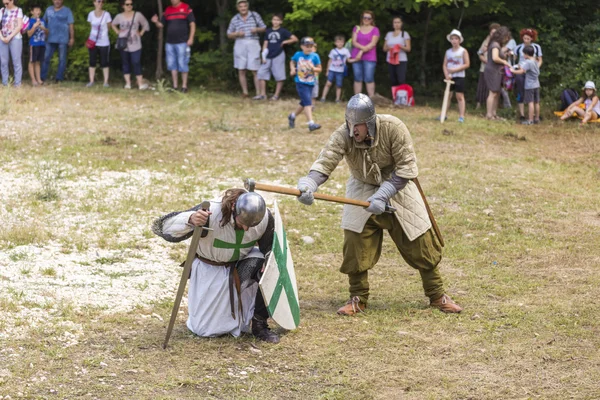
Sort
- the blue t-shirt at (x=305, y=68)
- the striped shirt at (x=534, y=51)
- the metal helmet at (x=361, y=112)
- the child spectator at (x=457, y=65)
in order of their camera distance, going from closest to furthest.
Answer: the metal helmet at (x=361, y=112), the blue t-shirt at (x=305, y=68), the child spectator at (x=457, y=65), the striped shirt at (x=534, y=51)

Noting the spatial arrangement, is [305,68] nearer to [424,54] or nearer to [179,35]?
[179,35]

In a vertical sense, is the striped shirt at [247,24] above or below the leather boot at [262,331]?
above

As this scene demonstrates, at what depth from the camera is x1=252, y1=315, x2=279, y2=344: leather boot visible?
20.7 feet

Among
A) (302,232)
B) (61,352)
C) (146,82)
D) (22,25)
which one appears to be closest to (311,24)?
(146,82)

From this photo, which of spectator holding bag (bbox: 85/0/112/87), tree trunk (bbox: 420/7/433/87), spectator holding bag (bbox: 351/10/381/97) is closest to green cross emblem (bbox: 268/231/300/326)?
spectator holding bag (bbox: 351/10/381/97)

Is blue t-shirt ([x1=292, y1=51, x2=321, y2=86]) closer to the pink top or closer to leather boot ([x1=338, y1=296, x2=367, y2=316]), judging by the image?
the pink top

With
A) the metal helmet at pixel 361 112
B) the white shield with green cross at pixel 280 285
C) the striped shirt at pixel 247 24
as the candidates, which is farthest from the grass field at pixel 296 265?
the striped shirt at pixel 247 24

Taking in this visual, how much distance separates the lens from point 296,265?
8.41 m

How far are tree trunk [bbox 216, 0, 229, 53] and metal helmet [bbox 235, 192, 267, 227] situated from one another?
487 inches

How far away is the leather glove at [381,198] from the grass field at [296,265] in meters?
0.86

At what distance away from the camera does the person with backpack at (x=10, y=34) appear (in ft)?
51.5

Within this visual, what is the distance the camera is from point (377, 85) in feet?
57.8

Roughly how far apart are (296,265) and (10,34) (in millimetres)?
9447

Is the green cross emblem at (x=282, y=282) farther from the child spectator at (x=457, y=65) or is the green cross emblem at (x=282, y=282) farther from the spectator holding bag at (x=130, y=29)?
the spectator holding bag at (x=130, y=29)
